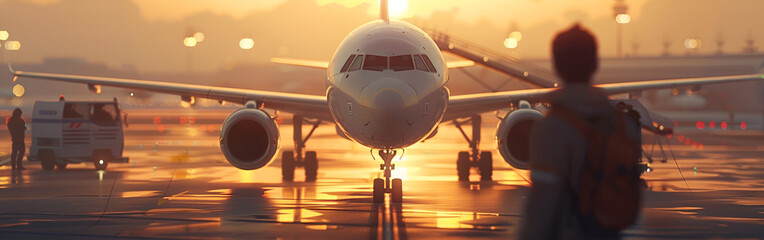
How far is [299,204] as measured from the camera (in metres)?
15.4

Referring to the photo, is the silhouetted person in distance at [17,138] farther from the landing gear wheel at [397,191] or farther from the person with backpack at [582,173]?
the person with backpack at [582,173]

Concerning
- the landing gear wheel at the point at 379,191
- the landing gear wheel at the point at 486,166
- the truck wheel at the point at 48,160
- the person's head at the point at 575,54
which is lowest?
the person's head at the point at 575,54

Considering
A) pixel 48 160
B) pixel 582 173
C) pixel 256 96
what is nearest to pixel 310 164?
pixel 256 96

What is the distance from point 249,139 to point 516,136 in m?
5.11

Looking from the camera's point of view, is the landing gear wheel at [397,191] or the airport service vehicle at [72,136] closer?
the landing gear wheel at [397,191]

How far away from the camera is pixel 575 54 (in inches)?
185

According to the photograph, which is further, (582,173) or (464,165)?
(464,165)

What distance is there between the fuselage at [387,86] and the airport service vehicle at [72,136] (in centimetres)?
908

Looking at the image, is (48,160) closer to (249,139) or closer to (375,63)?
(249,139)

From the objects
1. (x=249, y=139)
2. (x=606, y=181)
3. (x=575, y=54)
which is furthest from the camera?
(x=249, y=139)

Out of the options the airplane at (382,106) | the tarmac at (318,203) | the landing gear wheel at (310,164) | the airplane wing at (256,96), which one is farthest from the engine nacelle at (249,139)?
the landing gear wheel at (310,164)

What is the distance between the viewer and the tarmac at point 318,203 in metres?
12.0

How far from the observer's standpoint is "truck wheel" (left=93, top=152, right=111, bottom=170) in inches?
934

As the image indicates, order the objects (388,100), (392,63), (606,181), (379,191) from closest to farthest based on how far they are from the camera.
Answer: (606,181), (388,100), (379,191), (392,63)
